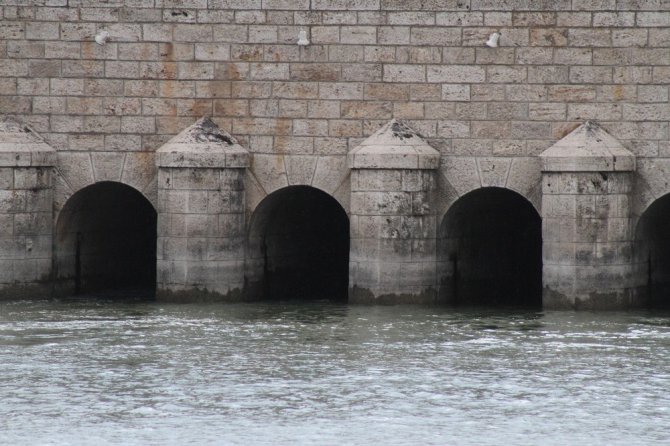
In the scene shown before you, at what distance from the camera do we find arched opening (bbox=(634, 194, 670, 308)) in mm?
26047

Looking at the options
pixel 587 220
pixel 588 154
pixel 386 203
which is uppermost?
pixel 588 154

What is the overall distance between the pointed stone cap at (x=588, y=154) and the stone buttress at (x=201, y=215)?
5.19 meters

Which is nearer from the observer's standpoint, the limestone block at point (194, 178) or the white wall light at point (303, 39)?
the limestone block at point (194, 178)

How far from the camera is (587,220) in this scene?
25.3 m

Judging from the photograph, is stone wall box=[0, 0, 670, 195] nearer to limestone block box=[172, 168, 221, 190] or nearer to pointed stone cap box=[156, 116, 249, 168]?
pointed stone cap box=[156, 116, 249, 168]

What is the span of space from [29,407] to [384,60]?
10.6m

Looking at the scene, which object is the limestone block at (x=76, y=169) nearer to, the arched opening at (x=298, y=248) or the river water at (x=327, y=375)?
the river water at (x=327, y=375)

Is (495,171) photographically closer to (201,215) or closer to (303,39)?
(303,39)

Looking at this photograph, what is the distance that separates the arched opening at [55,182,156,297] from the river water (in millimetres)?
1453

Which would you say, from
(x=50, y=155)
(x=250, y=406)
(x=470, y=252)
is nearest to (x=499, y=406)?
(x=250, y=406)

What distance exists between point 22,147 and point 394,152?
6.32m

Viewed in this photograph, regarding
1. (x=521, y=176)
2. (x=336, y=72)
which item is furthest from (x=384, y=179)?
(x=521, y=176)

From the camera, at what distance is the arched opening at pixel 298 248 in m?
27.2

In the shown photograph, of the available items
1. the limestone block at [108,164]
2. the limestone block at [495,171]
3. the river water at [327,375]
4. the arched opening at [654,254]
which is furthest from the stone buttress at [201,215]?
the arched opening at [654,254]
